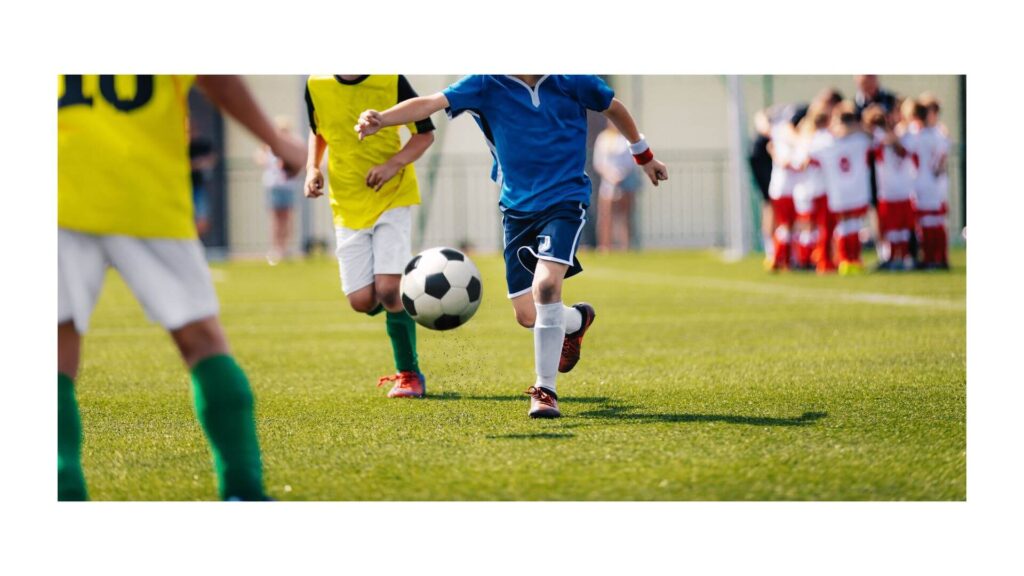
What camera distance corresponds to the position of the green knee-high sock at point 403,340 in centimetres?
593

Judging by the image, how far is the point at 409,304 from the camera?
564 cm

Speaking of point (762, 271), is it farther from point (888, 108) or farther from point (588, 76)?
point (588, 76)

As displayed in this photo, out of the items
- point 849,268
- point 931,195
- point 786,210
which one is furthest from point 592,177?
point 931,195

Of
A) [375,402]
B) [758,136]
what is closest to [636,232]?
[758,136]

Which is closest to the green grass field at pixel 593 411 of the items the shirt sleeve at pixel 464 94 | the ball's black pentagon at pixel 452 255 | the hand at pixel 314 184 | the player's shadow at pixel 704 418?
the player's shadow at pixel 704 418

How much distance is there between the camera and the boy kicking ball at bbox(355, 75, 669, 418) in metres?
5.09

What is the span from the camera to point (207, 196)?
66.2 feet

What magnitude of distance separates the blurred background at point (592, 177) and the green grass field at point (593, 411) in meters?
8.69

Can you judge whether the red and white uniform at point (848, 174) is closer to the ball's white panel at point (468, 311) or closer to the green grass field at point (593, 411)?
the green grass field at point (593, 411)

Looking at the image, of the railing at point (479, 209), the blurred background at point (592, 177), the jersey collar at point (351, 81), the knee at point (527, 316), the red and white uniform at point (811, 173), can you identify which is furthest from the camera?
the railing at point (479, 209)

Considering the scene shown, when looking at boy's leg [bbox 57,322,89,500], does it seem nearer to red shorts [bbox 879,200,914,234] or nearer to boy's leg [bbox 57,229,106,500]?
boy's leg [bbox 57,229,106,500]

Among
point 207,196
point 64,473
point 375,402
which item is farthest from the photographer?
point 207,196

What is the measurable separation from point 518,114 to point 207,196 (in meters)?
15.7

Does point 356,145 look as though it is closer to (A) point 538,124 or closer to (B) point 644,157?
(A) point 538,124
